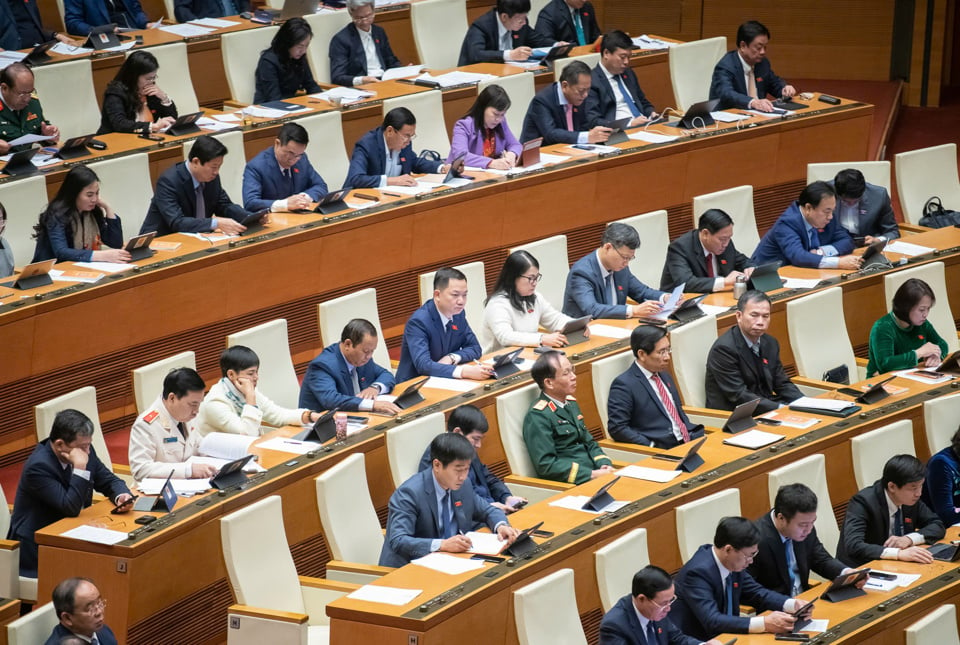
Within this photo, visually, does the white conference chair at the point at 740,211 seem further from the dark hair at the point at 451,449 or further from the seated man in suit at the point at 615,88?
the dark hair at the point at 451,449

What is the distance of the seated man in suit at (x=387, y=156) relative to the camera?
26.4 ft

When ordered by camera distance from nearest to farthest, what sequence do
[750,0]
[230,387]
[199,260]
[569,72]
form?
[230,387], [199,260], [569,72], [750,0]

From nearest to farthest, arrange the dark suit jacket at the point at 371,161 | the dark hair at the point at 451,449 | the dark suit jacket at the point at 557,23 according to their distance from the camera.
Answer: the dark hair at the point at 451,449 → the dark suit jacket at the point at 371,161 → the dark suit jacket at the point at 557,23

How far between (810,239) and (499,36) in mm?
2911

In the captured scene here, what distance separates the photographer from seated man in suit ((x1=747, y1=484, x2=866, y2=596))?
5.49 m

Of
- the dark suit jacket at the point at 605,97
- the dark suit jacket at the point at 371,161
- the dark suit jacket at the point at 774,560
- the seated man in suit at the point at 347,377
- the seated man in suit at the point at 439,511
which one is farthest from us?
the dark suit jacket at the point at 605,97

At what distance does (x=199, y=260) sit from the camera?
22.9ft

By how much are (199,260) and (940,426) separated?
3533 millimetres

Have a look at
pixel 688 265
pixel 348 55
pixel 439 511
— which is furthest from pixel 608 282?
pixel 348 55

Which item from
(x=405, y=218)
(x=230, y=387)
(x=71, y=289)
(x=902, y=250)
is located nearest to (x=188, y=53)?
(x=405, y=218)

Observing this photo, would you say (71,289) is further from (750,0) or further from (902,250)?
(750,0)

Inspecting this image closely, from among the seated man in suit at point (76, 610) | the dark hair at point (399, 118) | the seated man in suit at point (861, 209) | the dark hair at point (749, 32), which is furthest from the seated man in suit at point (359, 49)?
the seated man in suit at point (76, 610)

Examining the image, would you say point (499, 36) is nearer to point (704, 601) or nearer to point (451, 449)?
point (451, 449)

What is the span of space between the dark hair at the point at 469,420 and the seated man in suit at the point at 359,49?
13.4 ft
